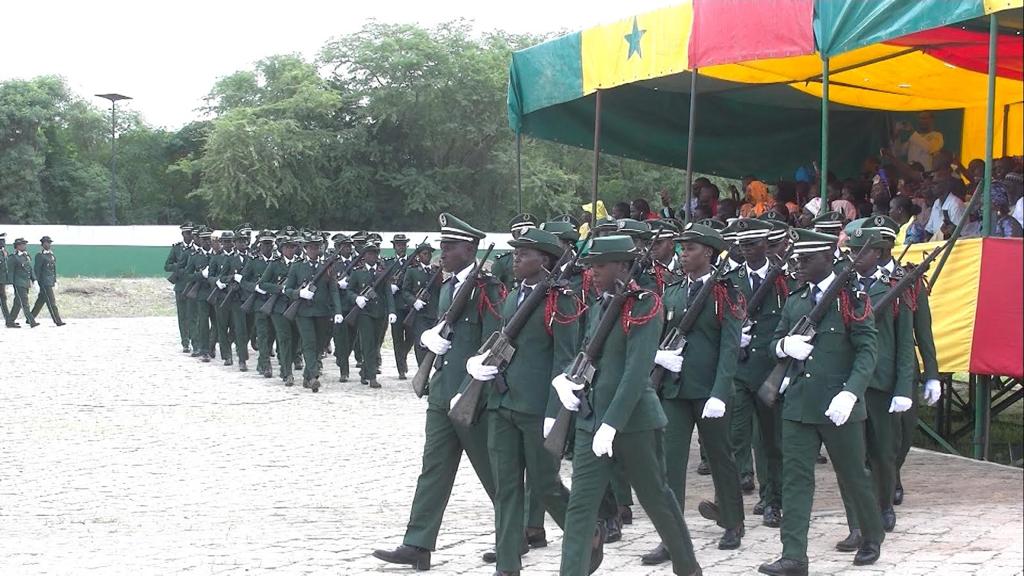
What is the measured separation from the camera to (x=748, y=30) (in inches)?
416

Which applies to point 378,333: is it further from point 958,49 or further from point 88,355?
point 958,49

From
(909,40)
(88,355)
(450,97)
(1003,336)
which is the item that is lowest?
(88,355)

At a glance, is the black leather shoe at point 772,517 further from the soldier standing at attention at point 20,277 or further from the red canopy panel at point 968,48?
the soldier standing at attention at point 20,277

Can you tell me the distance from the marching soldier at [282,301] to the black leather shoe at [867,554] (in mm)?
10435

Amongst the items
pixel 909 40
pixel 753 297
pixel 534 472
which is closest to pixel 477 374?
pixel 534 472

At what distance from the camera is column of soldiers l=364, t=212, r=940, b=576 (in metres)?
5.92

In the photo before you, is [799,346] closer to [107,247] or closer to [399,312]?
[399,312]

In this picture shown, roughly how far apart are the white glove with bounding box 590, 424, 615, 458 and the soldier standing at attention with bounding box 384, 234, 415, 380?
1107cm

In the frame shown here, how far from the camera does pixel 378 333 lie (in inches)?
664

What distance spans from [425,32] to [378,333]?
3081 cm

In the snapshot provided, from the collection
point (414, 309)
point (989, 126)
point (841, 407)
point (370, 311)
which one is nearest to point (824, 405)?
point (841, 407)

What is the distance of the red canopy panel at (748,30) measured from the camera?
10.1 metres

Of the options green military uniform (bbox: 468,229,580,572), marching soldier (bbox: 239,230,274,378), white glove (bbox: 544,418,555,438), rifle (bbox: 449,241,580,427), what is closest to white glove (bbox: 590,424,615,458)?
white glove (bbox: 544,418,555,438)

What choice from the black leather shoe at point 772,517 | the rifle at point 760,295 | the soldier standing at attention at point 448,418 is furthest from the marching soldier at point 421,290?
the soldier standing at attention at point 448,418
